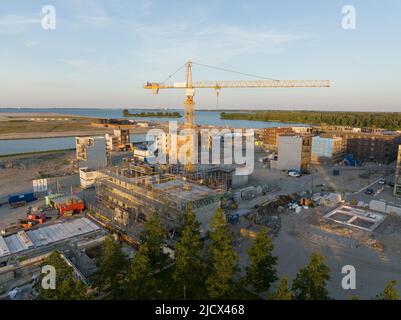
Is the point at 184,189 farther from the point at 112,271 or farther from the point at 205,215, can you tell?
the point at 112,271

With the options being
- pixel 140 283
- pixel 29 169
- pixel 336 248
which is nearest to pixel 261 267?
pixel 140 283

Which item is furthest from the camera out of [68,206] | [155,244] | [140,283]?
[68,206]

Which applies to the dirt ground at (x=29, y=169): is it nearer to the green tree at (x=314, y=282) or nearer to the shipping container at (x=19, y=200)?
the shipping container at (x=19, y=200)

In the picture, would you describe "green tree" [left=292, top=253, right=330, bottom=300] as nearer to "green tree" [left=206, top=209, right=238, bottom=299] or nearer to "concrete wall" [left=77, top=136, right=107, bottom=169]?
"green tree" [left=206, top=209, right=238, bottom=299]

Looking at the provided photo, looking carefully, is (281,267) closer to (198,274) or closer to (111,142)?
(198,274)

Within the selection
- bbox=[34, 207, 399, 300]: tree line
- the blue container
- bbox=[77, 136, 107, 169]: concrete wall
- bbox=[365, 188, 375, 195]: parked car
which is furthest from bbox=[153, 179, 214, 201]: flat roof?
bbox=[77, 136, 107, 169]: concrete wall

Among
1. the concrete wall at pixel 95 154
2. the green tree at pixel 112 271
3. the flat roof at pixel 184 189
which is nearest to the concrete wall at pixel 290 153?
the flat roof at pixel 184 189

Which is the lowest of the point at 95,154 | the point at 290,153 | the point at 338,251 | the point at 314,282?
the point at 338,251
